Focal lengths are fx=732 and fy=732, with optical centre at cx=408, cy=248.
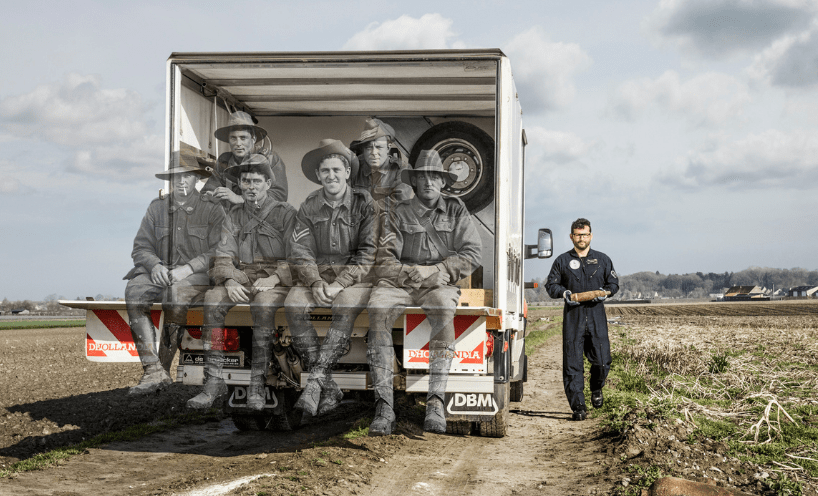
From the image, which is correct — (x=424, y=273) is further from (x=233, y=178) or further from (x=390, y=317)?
(x=233, y=178)

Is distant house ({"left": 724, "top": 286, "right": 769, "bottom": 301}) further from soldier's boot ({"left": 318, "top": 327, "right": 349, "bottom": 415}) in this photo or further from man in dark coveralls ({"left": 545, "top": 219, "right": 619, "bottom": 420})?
soldier's boot ({"left": 318, "top": 327, "right": 349, "bottom": 415})

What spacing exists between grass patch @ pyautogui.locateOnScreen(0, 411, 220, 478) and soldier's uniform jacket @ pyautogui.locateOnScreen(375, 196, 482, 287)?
119 inches

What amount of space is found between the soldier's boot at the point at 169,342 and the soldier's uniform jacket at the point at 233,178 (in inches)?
45.3

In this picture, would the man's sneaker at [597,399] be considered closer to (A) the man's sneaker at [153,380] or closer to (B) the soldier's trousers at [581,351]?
(B) the soldier's trousers at [581,351]

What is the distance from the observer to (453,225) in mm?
5953

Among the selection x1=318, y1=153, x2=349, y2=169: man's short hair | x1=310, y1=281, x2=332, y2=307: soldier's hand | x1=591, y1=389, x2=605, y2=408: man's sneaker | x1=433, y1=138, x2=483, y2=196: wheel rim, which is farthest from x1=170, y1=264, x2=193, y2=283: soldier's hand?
x1=591, y1=389, x2=605, y2=408: man's sneaker

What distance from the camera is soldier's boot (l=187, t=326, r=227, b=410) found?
18.4ft

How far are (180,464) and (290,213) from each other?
218 cm

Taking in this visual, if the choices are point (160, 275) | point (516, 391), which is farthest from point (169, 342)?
point (516, 391)

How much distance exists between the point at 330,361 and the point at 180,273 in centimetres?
135

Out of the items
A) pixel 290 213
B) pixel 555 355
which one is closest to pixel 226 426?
pixel 290 213

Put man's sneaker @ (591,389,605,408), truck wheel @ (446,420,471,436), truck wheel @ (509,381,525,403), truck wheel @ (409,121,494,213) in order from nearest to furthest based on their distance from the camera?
truck wheel @ (446,420,471,436)
truck wheel @ (409,121,494,213)
man's sneaker @ (591,389,605,408)
truck wheel @ (509,381,525,403)

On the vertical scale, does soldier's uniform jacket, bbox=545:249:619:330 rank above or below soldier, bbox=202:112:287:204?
below

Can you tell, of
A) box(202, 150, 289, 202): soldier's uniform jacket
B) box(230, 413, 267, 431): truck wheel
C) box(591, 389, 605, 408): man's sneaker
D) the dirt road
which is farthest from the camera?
box(591, 389, 605, 408): man's sneaker
